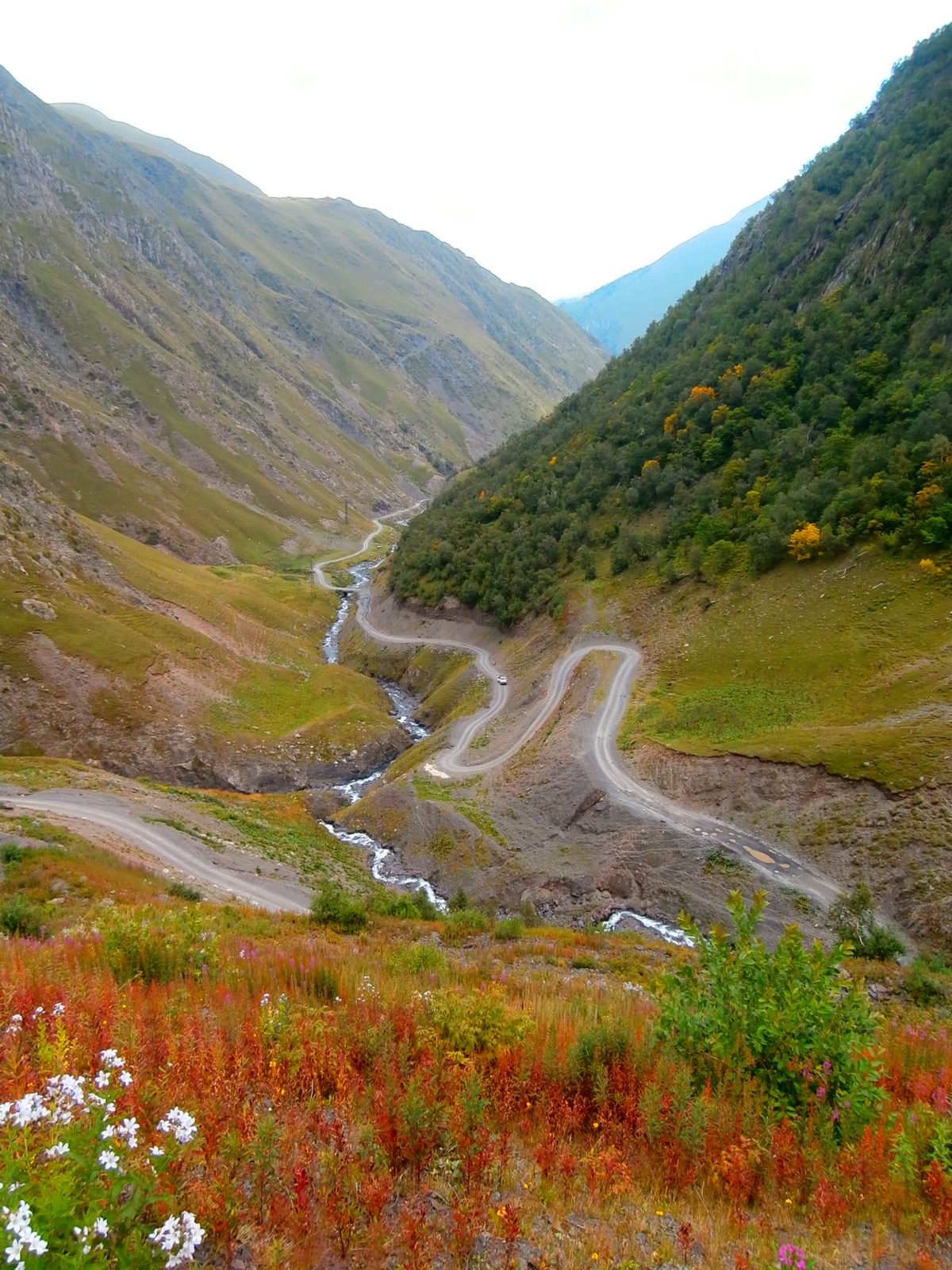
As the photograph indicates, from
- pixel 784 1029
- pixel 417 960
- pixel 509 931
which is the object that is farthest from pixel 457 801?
pixel 784 1029

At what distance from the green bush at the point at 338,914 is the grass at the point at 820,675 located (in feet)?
70.4

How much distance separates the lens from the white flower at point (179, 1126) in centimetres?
321

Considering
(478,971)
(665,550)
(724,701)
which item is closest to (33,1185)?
(478,971)

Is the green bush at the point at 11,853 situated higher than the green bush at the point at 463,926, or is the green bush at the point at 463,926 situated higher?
the green bush at the point at 11,853

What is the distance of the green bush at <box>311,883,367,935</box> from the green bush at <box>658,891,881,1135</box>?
12726mm

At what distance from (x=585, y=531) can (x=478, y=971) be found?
177ft

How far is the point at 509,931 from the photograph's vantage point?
17.5 metres

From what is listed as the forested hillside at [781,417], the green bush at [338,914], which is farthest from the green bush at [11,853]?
the forested hillside at [781,417]

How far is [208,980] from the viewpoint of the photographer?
7926mm

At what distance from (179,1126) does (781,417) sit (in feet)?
202

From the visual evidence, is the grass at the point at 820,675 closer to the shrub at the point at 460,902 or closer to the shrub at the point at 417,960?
the shrub at the point at 460,902

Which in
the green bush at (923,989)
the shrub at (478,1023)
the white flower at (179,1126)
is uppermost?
the white flower at (179,1126)

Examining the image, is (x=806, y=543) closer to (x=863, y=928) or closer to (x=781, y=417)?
(x=781, y=417)

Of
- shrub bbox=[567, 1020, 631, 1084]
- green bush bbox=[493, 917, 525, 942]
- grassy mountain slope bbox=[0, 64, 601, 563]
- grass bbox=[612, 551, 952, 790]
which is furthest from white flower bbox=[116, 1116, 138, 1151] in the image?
grassy mountain slope bbox=[0, 64, 601, 563]
